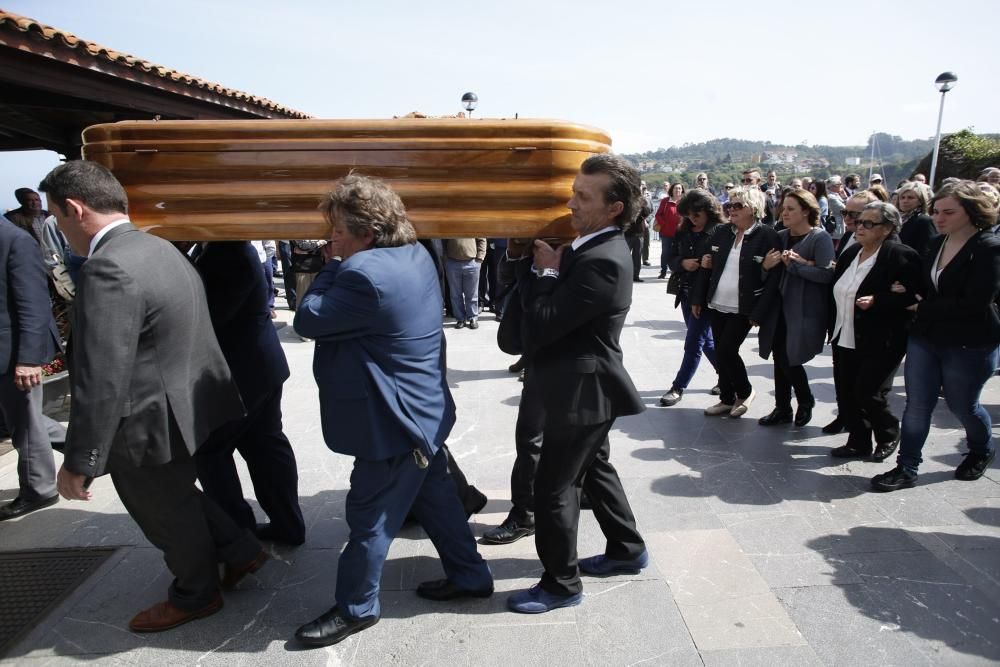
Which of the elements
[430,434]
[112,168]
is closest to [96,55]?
[112,168]

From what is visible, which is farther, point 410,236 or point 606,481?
point 606,481

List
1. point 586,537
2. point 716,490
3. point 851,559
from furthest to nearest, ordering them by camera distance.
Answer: point 716,490, point 586,537, point 851,559

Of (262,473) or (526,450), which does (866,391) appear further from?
(262,473)

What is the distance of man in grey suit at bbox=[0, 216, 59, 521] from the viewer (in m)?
3.24

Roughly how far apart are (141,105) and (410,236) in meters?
5.06

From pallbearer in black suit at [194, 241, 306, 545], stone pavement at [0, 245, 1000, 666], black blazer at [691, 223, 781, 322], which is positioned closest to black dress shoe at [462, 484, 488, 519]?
stone pavement at [0, 245, 1000, 666]

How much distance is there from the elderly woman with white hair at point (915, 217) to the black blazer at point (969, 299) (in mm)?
1670

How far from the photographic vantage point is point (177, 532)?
7.98 feet

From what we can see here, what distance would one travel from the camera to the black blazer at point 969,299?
10.4ft

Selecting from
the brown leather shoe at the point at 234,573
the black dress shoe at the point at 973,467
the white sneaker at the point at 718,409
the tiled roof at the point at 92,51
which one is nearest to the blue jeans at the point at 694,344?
the white sneaker at the point at 718,409

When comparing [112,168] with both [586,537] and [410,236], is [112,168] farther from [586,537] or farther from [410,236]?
[586,537]

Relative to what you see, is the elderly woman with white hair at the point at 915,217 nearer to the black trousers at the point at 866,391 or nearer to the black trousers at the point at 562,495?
the black trousers at the point at 866,391

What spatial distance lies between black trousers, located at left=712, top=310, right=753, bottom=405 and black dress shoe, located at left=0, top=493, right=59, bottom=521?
176 inches

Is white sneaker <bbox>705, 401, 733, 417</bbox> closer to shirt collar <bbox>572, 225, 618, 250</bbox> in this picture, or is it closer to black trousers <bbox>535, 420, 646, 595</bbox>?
black trousers <bbox>535, 420, 646, 595</bbox>
